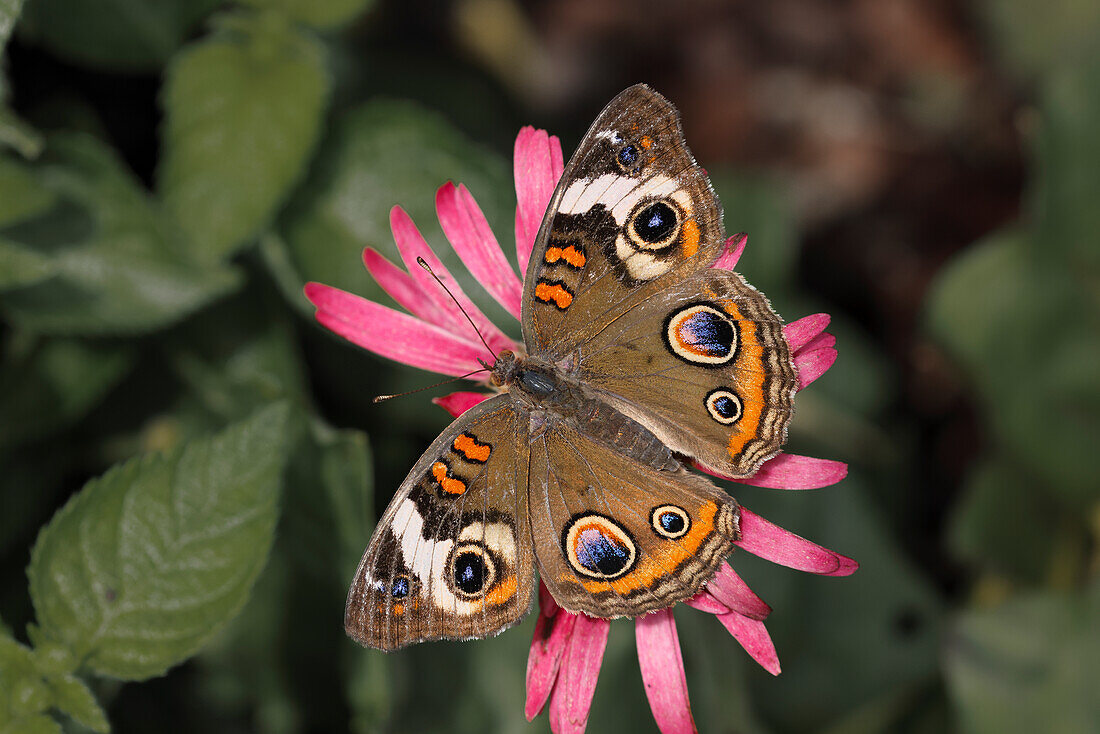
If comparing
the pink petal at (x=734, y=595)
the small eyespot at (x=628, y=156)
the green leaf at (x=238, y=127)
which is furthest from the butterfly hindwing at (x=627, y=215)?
the green leaf at (x=238, y=127)

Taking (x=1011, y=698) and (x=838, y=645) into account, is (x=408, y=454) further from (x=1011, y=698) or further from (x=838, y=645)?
(x=1011, y=698)

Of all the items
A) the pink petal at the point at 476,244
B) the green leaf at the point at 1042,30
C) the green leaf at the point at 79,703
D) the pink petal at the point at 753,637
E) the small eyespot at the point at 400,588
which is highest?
the green leaf at the point at 1042,30

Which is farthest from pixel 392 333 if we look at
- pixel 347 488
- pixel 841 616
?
pixel 841 616

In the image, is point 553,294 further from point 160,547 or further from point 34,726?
point 34,726

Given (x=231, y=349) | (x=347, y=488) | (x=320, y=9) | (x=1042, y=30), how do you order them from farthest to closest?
(x=1042, y=30)
(x=231, y=349)
(x=320, y=9)
(x=347, y=488)

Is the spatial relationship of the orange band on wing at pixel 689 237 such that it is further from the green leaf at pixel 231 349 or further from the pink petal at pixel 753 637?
the green leaf at pixel 231 349

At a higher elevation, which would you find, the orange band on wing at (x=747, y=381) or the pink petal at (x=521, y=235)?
the orange band on wing at (x=747, y=381)

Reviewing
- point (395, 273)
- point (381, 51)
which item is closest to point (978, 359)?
point (395, 273)
